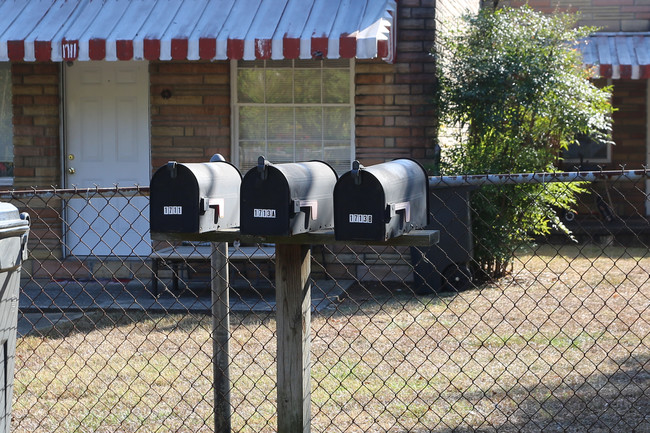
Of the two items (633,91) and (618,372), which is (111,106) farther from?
(633,91)

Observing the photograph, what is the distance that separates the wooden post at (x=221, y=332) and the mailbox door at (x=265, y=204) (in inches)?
30.1

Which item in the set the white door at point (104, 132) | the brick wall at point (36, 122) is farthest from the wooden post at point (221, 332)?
the brick wall at point (36, 122)

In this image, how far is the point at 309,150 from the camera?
9875mm

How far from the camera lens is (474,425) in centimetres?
488

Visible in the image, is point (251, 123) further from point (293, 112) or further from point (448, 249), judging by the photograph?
point (448, 249)

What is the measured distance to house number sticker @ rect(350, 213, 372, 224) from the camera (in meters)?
3.28

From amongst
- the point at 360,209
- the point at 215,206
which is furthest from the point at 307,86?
the point at 360,209

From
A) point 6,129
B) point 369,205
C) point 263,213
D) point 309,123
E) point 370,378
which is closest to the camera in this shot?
point 369,205

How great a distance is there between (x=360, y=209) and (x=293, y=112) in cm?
670

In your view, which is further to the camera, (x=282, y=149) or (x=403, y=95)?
(x=282, y=149)

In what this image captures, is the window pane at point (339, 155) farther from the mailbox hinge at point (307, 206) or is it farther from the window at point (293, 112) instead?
the mailbox hinge at point (307, 206)

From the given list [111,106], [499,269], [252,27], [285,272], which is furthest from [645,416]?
[111,106]

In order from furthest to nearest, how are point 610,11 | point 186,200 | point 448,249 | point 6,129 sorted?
1. point 610,11
2. point 6,129
3. point 448,249
4. point 186,200

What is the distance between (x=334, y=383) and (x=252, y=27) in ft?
14.8
